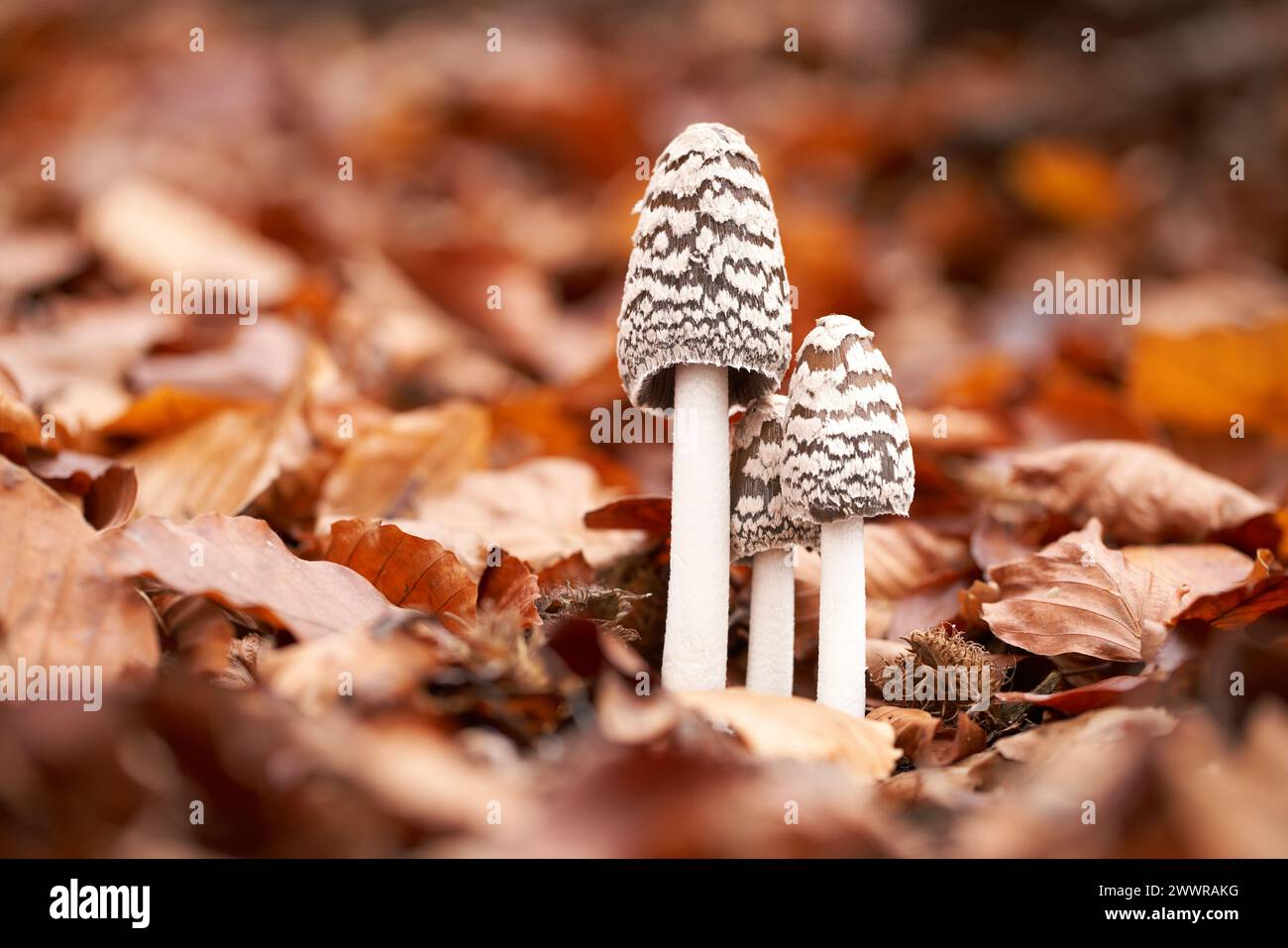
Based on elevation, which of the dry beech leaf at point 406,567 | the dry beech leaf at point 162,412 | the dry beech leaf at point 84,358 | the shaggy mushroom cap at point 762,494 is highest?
the dry beech leaf at point 84,358

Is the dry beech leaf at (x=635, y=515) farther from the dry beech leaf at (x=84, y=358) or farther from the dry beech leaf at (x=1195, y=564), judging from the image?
the dry beech leaf at (x=84, y=358)

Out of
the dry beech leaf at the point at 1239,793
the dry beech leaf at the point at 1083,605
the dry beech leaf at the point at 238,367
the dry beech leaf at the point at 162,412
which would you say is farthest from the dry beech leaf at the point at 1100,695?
the dry beech leaf at the point at 238,367

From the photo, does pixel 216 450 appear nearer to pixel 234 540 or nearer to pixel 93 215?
pixel 234 540

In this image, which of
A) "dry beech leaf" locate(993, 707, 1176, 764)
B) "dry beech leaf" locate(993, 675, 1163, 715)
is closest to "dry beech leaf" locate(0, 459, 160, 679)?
"dry beech leaf" locate(993, 707, 1176, 764)

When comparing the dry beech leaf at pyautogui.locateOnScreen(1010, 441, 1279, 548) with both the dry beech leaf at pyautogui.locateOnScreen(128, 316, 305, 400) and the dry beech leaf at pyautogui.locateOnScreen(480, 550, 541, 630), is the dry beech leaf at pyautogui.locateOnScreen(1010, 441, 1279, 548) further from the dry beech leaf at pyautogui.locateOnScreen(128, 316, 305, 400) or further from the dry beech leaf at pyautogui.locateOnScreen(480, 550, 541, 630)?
the dry beech leaf at pyautogui.locateOnScreen(128, 316, 305, 400)

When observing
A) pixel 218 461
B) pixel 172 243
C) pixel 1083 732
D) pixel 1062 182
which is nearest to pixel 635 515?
pixel 218 461

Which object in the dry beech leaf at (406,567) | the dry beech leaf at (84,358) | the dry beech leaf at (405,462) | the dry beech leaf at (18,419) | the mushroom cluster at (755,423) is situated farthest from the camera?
the dry beech leaf at (84,358)
